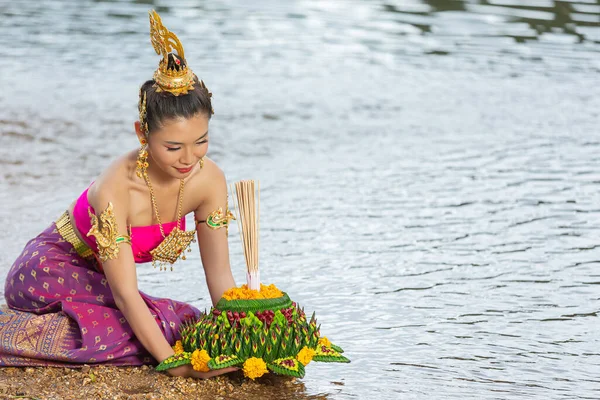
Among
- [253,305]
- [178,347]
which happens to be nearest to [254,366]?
[253,305]

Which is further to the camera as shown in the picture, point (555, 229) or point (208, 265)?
point (555, 229)

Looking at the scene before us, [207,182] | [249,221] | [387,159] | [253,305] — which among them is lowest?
[387,159]

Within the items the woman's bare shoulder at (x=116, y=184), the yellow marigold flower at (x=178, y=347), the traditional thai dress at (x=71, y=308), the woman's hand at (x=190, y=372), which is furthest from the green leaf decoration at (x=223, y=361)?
the woman's bare shoulder at (x=116, y=184)

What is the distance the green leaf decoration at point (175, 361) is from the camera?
11.3 feet

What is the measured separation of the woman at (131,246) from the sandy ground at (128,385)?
0.14ft

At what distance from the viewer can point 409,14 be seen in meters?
13.4

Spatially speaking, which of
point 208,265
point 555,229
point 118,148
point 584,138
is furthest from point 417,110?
point 208,265

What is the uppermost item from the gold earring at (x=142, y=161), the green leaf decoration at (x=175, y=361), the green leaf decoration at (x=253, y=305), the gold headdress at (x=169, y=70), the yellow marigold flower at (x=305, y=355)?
the gold headdress at (x=169, y=70)

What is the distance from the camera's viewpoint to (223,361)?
334 cm

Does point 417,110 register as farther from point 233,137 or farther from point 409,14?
point 409,14

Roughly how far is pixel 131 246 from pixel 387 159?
12.2ft

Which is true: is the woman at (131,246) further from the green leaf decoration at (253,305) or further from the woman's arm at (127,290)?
the green leaf decoration at (253,305)

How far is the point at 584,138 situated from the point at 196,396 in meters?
4.98

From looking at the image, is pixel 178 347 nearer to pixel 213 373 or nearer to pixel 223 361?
pixel 213 373
